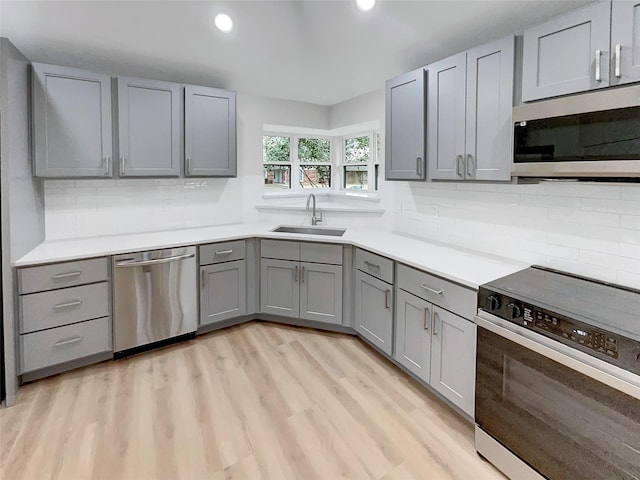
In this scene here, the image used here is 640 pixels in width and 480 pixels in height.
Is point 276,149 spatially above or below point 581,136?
above

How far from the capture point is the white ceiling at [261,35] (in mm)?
2391

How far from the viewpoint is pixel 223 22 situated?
2873 mm

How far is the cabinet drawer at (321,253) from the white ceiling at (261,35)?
1594mm

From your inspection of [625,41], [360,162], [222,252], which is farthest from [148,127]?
[625,41]

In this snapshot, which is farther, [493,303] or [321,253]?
[321,253]

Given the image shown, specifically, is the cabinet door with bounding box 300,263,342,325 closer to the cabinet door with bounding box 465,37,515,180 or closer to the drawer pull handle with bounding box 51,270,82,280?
the cabinet door with bounding box 465,37,515,180

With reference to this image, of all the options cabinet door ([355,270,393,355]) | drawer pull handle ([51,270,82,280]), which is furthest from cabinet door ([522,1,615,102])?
drawer pull handle ([51,270,82,280])

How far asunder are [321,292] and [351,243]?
534mm

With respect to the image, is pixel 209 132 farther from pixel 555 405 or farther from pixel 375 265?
pixel 555 405

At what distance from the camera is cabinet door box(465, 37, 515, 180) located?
Result: 207cm

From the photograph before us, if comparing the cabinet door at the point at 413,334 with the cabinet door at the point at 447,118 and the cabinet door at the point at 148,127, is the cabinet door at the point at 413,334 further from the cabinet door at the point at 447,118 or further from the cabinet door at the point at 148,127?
the cabinet door at the point at 148,127

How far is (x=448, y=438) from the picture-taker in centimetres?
206

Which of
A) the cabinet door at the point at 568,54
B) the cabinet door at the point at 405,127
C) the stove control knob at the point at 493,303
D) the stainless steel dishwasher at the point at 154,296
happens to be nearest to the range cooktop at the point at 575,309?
the stove control knob at the point at 493,303

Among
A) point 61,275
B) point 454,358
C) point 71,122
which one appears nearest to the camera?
point 454,358
